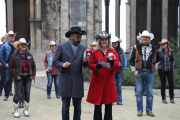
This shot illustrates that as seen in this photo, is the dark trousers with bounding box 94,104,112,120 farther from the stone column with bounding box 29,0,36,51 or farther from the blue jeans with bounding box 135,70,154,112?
the stone column with bounding box 29,0,36,51

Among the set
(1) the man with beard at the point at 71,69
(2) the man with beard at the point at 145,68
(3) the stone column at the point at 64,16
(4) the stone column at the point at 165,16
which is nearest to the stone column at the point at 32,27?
(3) the stone column at the point at 64,16

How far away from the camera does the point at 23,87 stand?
6875mm

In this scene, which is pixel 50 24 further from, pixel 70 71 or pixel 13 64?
pixel 70 71

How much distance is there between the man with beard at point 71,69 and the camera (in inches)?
197

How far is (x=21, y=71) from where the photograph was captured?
6.38 meters

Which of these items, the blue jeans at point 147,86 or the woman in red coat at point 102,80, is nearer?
the woman in red coat at point 102,80

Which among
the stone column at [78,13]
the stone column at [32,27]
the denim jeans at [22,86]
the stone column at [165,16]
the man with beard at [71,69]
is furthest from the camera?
the stone column at [32,27]

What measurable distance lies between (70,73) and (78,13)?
46.6 ft

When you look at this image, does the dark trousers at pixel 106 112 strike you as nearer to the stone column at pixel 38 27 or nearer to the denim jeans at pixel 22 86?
the denim jeans at pixel 22 86

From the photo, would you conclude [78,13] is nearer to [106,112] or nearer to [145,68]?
[145,68]

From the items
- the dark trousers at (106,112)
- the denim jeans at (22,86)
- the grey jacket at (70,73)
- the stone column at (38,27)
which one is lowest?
the dark trousers at (106,112)

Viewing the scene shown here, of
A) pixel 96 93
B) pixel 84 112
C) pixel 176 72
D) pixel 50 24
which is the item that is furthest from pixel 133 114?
pixel 50 24

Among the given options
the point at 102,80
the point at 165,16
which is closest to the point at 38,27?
the point at 165,16

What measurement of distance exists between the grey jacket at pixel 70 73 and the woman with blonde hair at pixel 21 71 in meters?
1.55
